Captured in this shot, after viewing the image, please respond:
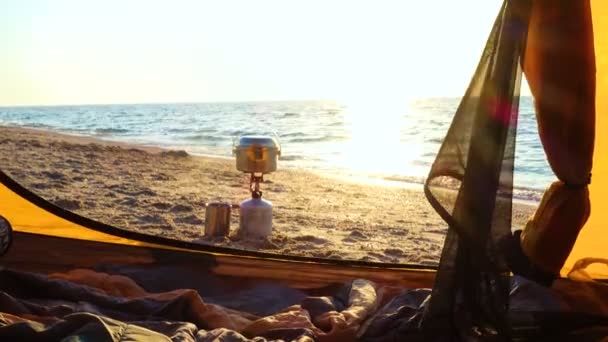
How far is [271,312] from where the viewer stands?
71.6 inches

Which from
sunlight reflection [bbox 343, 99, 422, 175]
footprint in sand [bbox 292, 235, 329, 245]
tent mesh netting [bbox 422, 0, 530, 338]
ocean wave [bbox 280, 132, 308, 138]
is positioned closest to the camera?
tent mesh netting [bbox 422, 0, 530, 338]

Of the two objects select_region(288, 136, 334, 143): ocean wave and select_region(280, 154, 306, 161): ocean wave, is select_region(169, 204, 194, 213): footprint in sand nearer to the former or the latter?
select_region(280, 154, 306, 161): ocean wave

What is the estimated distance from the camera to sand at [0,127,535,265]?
3664mm

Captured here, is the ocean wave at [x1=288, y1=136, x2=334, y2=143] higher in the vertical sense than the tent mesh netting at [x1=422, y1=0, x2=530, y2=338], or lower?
lower

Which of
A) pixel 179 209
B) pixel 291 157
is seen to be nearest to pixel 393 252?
pixel 179 209

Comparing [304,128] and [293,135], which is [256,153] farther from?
[304,128]

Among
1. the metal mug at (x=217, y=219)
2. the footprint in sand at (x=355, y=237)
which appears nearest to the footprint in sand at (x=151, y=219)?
the footprint in sand at (x=355, y=237)

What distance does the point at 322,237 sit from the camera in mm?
4160

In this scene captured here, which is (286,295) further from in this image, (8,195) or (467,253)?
(8,195)

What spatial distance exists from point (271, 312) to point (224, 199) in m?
4.79

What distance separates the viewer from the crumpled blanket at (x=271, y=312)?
1483mm

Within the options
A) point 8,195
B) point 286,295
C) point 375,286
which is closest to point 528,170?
point 375,286

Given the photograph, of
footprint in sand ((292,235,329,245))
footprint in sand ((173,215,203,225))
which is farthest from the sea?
footprint in sand ((173,215,203,225))

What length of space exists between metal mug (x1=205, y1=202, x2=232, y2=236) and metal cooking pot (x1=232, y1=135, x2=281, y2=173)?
157 mm
